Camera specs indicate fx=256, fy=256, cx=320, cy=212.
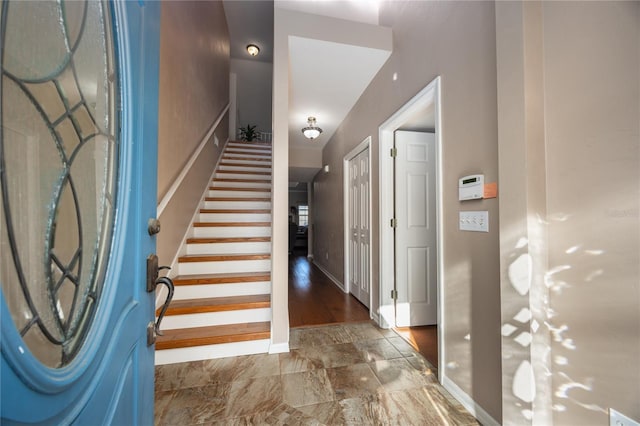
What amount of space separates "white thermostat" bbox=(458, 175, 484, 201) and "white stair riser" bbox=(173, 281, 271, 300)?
189 cm

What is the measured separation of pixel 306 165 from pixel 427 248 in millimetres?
3396

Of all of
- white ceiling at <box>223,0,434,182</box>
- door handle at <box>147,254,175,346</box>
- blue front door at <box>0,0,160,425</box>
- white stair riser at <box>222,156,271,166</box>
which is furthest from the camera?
white stair riser at <box>222,156,271,166</box>

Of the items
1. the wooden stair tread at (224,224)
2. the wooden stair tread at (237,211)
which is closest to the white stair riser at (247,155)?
the wooden stair tread at (237,211)

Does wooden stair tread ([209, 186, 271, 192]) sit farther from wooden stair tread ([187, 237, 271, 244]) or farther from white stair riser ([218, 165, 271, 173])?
wooden stair tread ([187, 237, 271, 244])

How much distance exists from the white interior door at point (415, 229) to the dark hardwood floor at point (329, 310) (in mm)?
224

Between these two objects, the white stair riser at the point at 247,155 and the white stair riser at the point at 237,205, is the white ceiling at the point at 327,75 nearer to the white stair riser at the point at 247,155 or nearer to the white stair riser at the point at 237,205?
the white stair riser at the point at 247,155

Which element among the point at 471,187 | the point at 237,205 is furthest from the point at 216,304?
the point at 471,187

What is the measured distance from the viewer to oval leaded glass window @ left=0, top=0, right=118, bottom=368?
1.07ft

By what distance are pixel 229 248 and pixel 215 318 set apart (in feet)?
2.88

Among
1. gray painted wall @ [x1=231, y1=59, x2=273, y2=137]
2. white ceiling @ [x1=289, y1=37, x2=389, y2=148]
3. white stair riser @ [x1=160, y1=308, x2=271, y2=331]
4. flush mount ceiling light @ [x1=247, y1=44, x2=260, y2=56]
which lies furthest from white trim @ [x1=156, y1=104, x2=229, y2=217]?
gray painted wall @ [x1=231, y1=59, x2=273, y2=137]

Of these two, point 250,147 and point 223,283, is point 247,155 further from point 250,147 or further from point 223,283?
point 223,283

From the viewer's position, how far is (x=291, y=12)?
Answer: 2.28 meters

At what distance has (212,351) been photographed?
6.67 ft

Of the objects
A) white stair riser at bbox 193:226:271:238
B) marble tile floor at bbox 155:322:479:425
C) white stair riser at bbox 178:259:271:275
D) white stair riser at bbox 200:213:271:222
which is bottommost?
marble tile floor at bbox 155:322:479:425
